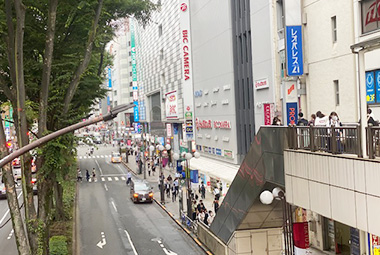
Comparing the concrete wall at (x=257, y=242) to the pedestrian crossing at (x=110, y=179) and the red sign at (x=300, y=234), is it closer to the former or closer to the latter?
the red sign at (x=300, y=234)

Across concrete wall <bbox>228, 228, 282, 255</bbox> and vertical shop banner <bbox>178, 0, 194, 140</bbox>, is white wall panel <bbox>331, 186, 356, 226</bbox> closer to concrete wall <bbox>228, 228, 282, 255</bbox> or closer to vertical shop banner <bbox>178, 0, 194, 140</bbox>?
concrete wall <bbox>228, 228, 282, 255</bbox>

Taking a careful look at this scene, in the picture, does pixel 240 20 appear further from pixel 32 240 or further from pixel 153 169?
pixel 153 169

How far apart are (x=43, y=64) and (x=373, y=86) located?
12.4 metres

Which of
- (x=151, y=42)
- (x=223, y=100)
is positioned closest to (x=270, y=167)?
(x=223, y=100)

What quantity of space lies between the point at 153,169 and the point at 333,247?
1384 inches

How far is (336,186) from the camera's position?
413 inches

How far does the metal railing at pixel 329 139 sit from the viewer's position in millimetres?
10031

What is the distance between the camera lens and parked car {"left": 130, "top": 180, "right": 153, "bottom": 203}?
1459 inches

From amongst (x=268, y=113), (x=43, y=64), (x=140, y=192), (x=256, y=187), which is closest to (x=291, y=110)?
(x=268, y=113)

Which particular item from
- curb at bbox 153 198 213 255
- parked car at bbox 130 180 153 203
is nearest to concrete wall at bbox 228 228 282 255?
curb at bbox 153 198 213 255

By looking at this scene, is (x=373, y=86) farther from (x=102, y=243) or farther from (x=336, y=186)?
(x=102, y=243)

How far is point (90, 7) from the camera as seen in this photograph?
15414 millimetres

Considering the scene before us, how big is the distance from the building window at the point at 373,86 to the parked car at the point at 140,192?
22.9 m

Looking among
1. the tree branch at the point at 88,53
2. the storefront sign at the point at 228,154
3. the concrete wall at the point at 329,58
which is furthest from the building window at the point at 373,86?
the storefront sign at the point at 228,154
